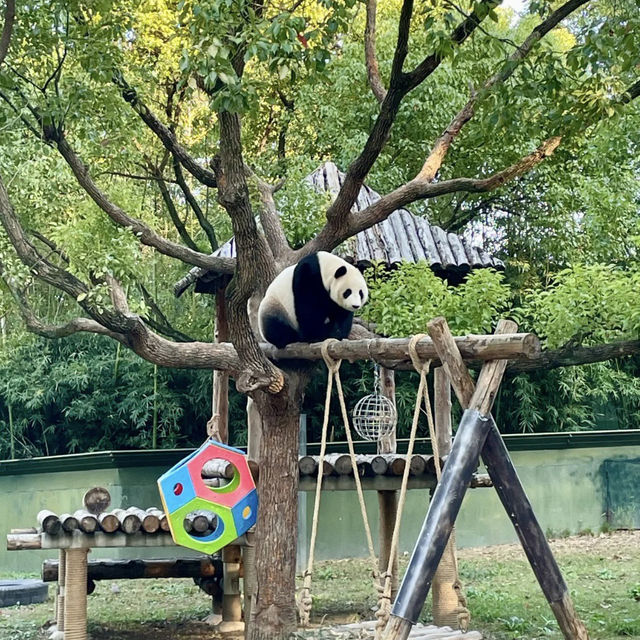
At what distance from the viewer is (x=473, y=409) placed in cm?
401

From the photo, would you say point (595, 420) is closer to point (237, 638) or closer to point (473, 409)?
point (237, 638)

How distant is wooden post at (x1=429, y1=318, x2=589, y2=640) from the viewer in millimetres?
4047

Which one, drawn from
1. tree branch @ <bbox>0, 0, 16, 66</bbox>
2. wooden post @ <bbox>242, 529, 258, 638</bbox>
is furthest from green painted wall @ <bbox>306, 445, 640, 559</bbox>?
tree branch @ <bbox>0, 0, 16, 66</bbox>

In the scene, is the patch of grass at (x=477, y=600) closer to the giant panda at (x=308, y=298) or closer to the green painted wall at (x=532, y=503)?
the green painted wall at (x=532, y=503)

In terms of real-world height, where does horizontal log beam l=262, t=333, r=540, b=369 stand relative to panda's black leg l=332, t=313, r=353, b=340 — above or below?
below

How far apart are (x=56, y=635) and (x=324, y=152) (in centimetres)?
693

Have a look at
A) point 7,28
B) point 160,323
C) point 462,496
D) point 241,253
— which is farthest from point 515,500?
point 160,323

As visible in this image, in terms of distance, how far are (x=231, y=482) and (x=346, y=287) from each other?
149 cm

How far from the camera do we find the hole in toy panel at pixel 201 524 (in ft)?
19.7

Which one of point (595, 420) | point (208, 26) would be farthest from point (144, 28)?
point (595, 420)

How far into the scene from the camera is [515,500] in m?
4.14

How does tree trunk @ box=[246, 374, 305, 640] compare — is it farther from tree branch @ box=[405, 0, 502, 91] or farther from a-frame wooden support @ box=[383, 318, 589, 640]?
tree branch @ box=[405, 0, 502, 91]

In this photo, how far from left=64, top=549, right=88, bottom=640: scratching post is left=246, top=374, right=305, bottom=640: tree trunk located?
3.82 feet

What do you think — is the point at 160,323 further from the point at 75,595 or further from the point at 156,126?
the point at 75,595
